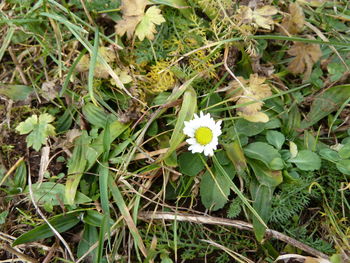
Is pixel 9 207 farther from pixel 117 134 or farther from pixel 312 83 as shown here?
pixel 312 83

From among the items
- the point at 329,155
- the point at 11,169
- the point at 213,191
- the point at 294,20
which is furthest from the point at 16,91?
the point at 329,155

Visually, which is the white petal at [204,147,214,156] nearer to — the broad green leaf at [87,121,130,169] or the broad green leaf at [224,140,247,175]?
the broad green leaf at [224,140,247,175]

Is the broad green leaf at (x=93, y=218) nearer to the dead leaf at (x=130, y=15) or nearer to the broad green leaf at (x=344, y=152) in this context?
the dead leaf at (x=130, y=15)

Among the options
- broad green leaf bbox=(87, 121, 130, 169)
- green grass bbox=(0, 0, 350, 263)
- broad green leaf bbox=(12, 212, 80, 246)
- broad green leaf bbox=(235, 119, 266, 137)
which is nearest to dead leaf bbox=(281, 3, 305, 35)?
green grass bbox=(0, 0, 350, 263)

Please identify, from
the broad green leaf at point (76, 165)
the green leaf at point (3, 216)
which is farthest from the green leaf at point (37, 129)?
the green leaf at point (3, 216)

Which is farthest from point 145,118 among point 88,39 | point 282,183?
point 282,183

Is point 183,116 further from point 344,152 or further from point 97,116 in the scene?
point 344,152

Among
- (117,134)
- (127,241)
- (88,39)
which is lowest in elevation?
(127,241)
